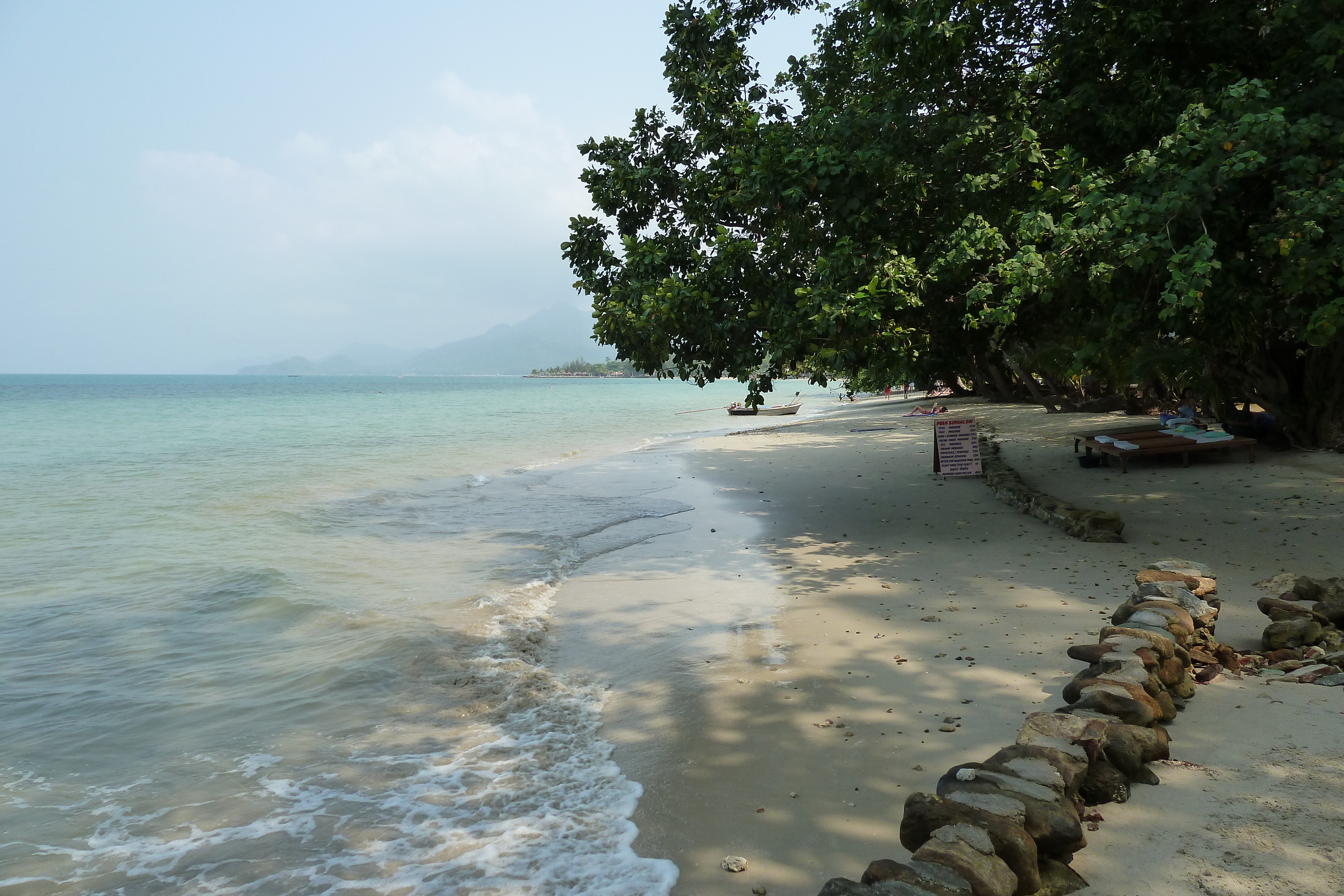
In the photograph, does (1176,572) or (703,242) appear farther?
(703,242)

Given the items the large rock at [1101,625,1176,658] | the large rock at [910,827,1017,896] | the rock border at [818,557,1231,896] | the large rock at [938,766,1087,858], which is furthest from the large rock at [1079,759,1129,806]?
the large rock at [1101,625,1176,658]

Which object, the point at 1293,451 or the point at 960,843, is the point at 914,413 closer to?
the point at 1293,451

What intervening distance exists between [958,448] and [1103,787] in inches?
485

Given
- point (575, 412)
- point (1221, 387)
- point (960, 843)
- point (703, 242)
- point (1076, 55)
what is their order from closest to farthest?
point (960, 843)
point (1076, 55)
point (703, 242)
point (1221, 387)
point (575, 412)

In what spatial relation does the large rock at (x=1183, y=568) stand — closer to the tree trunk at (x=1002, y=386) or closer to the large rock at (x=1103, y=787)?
the large rock at (x=1103, y=787)

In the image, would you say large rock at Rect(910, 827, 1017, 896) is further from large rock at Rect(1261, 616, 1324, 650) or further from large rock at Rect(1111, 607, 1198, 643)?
large rock at Rect(1261, 616, 1324, 650)

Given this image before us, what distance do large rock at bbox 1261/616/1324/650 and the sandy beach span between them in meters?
0.37

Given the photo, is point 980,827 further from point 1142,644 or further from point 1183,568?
point 1183,568

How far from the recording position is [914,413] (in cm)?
3756

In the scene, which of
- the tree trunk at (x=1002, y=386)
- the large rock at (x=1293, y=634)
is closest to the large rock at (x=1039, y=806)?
the large rock at (x=1293, y=634)

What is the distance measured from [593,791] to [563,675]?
6.64 ft

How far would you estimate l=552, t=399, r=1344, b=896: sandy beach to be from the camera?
3668mm

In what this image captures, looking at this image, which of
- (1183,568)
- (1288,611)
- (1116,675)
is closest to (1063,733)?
(1116,675)

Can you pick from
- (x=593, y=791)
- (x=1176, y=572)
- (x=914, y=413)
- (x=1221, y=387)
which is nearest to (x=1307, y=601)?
(x=1176, y=572)
